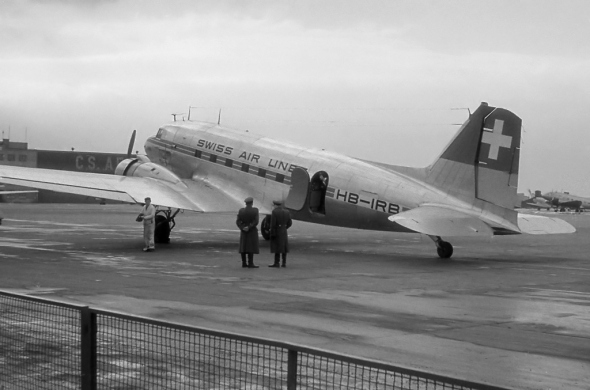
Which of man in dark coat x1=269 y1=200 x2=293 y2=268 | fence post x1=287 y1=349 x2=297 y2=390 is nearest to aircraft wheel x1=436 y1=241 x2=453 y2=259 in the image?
man in dark coat x1=269 y1=200 x2=293 y2=268

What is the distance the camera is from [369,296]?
16406 mm

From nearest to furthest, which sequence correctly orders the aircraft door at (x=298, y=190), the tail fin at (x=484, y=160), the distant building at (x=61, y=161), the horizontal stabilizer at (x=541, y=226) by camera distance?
the tail fin at (x=484, y=160)
the horizontal stabilizer at (x=541, y=226)
the aircraft door at (x=298, y=190)
the distant building at (x=61, y=161)

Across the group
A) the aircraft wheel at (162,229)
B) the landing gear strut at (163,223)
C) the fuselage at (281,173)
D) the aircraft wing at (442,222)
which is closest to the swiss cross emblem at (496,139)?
the fuselage at (281,173)

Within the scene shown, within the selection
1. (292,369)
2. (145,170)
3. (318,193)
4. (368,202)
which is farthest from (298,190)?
(292,369)

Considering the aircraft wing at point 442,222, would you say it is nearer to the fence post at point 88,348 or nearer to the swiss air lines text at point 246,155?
the swiss air lines text at point 246,155

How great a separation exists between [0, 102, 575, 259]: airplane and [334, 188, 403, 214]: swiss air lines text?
32 mm

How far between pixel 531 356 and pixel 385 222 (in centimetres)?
1484

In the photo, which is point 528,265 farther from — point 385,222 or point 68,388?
point 68,388

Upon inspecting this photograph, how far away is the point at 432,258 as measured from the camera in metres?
26.0

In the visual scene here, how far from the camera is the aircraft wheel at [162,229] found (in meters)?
29.4

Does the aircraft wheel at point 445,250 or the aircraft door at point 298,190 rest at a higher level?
the aircraft door at point 298,190

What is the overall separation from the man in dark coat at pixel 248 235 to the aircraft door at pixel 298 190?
521 centimetres

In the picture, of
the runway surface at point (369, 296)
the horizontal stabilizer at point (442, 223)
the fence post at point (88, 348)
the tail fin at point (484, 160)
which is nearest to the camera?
the fence post at point (88, 348)

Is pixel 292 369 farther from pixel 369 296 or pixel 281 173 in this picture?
pixel 281 173
